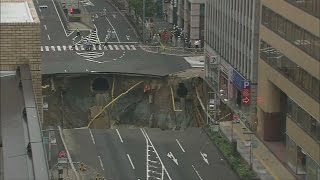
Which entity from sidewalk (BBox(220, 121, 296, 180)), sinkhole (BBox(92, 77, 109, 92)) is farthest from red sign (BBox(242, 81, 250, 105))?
sinkhole (BBox(92, 77, 109, 92))

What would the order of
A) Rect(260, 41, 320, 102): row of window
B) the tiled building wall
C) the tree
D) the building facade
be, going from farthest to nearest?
the tree
the building facade
Rect(260, 41, 320, 102): row of window
the tiled building wall

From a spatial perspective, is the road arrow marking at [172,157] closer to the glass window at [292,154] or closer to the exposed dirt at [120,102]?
the glass window at [292,154]

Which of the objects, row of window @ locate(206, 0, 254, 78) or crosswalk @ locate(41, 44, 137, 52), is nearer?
row of window @ locate(206, 0, 254, 78)

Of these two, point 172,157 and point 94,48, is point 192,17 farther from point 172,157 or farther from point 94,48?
point 172,157

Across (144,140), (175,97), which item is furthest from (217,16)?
(144,140)

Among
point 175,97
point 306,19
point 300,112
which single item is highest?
point 306,19

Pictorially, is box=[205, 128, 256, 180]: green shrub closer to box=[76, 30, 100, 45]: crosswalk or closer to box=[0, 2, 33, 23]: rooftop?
box=[0, 2, 33, 23]: rooftop

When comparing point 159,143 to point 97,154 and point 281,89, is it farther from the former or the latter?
point 281,89
